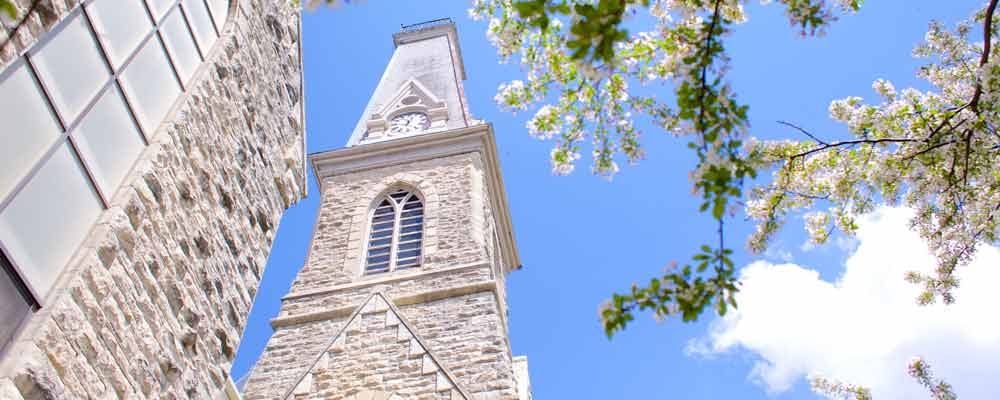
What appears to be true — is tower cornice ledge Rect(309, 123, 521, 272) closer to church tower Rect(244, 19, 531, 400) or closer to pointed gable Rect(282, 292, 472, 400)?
church tower Rect(244, 19, 531, 400)

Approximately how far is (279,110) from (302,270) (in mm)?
7849

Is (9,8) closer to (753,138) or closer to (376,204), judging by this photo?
(753,138)

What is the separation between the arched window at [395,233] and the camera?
14.1m

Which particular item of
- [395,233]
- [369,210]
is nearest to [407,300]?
[395,233]

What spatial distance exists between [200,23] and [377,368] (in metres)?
6.40

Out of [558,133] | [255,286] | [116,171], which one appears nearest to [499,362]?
Answer: [255,286]

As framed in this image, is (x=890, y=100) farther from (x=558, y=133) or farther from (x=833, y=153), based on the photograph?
(x=558, y=133)

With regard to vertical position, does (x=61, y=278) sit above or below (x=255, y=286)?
below

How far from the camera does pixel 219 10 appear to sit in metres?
5.84

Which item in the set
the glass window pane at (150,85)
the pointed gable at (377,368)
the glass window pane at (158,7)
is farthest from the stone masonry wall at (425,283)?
the glass window pane at (158,7)

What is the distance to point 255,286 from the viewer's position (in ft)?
19.7

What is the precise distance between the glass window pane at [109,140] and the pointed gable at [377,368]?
622 centimetres

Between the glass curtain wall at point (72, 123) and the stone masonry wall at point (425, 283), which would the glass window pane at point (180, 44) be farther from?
the stone masonry wall at point (425, 283)

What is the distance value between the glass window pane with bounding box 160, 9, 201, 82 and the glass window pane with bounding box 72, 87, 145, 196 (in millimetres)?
779
